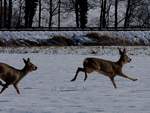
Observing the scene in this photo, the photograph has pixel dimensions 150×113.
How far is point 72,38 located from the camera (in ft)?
182

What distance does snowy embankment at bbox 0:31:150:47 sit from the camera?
54.5 metres

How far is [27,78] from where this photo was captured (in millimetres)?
21406

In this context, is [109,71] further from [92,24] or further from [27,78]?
[92,24]

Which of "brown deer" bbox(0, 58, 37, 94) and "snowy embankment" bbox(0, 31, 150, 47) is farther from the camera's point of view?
"snowy embankment" bbox(0, 31, 150, 47)

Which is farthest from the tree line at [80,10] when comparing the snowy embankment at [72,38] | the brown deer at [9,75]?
the brown deer at [9,75]

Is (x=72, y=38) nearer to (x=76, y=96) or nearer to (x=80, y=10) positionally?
(x=80, y=10)

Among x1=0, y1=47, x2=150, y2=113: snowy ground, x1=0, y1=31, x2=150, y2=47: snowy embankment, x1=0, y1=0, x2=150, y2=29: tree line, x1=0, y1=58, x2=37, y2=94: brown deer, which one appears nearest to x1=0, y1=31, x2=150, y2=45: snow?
x1=0, y1=31, x2=150, y2=47: snowy embankment

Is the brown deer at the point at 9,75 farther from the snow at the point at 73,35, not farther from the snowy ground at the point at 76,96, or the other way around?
the snow at the point at 73,35

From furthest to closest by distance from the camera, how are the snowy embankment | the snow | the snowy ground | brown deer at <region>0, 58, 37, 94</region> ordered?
the snow → the snowy embankment → brown deer at <region>0, 58, 37, 94</region> → the snowy ground

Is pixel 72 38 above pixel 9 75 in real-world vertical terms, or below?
above

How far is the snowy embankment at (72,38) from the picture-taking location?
54.5 metres

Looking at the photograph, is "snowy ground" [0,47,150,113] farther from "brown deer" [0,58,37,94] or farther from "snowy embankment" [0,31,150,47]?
"snowy embankment" [0,31,150,47]

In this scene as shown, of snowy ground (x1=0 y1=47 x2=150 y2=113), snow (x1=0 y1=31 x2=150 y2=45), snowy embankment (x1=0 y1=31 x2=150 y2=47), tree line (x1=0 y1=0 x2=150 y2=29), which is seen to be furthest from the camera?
tree line (x1=0 y1=0 x2=150 y2=29)

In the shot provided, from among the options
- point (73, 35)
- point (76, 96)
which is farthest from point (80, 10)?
point (76, 96)
